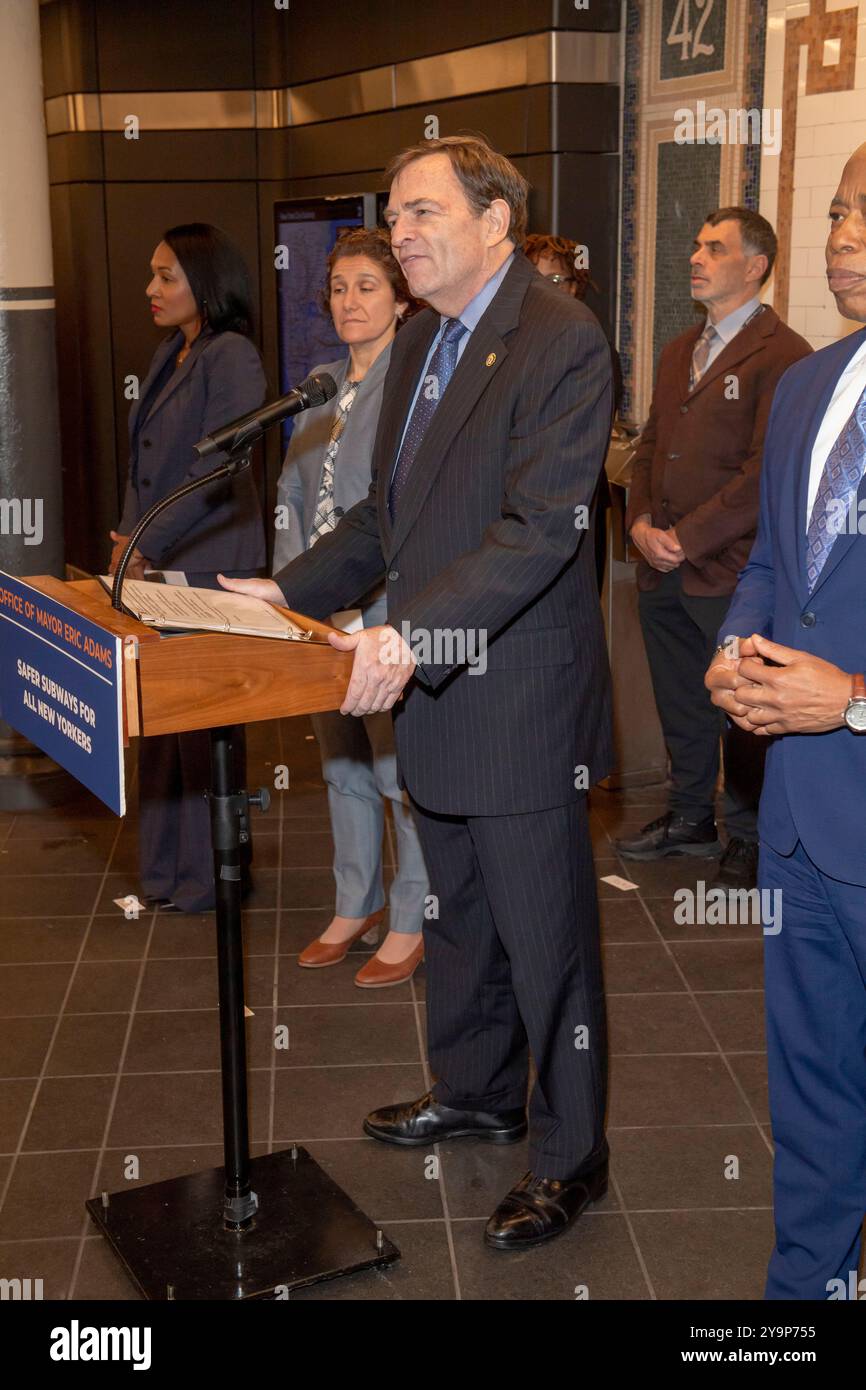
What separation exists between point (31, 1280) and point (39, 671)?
1.19 meters

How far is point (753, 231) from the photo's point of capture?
4.79 meters

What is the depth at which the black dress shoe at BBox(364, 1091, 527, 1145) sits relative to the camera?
3.29 m

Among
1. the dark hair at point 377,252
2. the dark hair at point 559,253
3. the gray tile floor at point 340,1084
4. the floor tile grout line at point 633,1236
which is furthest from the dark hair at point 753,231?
the floor tile grout line at point 633,1236

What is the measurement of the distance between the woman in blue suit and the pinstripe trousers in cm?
157

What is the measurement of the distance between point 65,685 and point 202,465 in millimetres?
2183

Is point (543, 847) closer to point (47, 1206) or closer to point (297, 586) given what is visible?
point (297, 586)

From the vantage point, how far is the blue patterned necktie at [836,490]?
7.38 ft

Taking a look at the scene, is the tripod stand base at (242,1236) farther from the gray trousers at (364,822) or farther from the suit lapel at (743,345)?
the suit lapel at (743,345)

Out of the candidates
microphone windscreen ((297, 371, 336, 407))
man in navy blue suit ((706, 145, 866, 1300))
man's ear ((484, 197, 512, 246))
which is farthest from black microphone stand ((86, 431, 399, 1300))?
man in navy blue suit ((706, 145, 866, 1300))

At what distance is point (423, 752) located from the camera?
2830 mm

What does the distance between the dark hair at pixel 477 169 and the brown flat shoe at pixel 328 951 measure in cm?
224

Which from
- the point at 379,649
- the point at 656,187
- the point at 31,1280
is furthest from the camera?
the point at 656,187

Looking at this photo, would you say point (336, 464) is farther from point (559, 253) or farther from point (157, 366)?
point (559, 253)

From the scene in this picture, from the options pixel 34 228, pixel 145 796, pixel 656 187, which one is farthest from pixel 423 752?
pixel 656 187
